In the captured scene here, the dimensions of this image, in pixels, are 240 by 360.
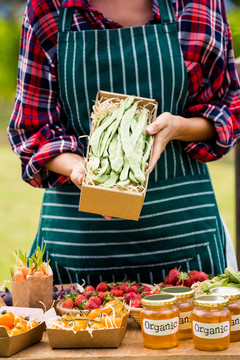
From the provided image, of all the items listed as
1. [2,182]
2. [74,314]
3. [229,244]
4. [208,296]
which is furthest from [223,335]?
[2,182]

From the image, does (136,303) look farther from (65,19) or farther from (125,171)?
(65,19)

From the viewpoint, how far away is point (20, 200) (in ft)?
33.5

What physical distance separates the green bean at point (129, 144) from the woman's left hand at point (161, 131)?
0.09 meters

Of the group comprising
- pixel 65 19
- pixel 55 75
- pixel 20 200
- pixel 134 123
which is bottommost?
pixel 20 200

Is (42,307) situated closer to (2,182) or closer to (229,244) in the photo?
(229,244)

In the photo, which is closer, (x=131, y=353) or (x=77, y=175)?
(x=131, y=353)

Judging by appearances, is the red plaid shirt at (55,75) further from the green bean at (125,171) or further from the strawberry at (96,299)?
the strawberry at (96,299)

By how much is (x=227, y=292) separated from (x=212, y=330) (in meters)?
0.20

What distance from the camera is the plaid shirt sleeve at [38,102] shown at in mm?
2564

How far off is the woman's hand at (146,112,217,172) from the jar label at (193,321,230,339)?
616mm

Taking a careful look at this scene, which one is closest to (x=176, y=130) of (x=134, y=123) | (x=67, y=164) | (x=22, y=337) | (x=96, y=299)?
(x=134, y=123)

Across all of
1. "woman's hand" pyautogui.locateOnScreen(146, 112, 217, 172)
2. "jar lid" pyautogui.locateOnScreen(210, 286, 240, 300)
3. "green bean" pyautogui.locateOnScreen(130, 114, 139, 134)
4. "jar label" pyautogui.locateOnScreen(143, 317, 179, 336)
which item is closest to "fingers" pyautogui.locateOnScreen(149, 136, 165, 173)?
"woman's hand" pyautogui.locateOnScreen(146, 112, 217, 172)

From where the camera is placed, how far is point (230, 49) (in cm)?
275

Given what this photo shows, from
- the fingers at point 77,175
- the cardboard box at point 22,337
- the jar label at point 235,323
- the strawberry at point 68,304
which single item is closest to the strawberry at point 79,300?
the strawberry at point 68,304
